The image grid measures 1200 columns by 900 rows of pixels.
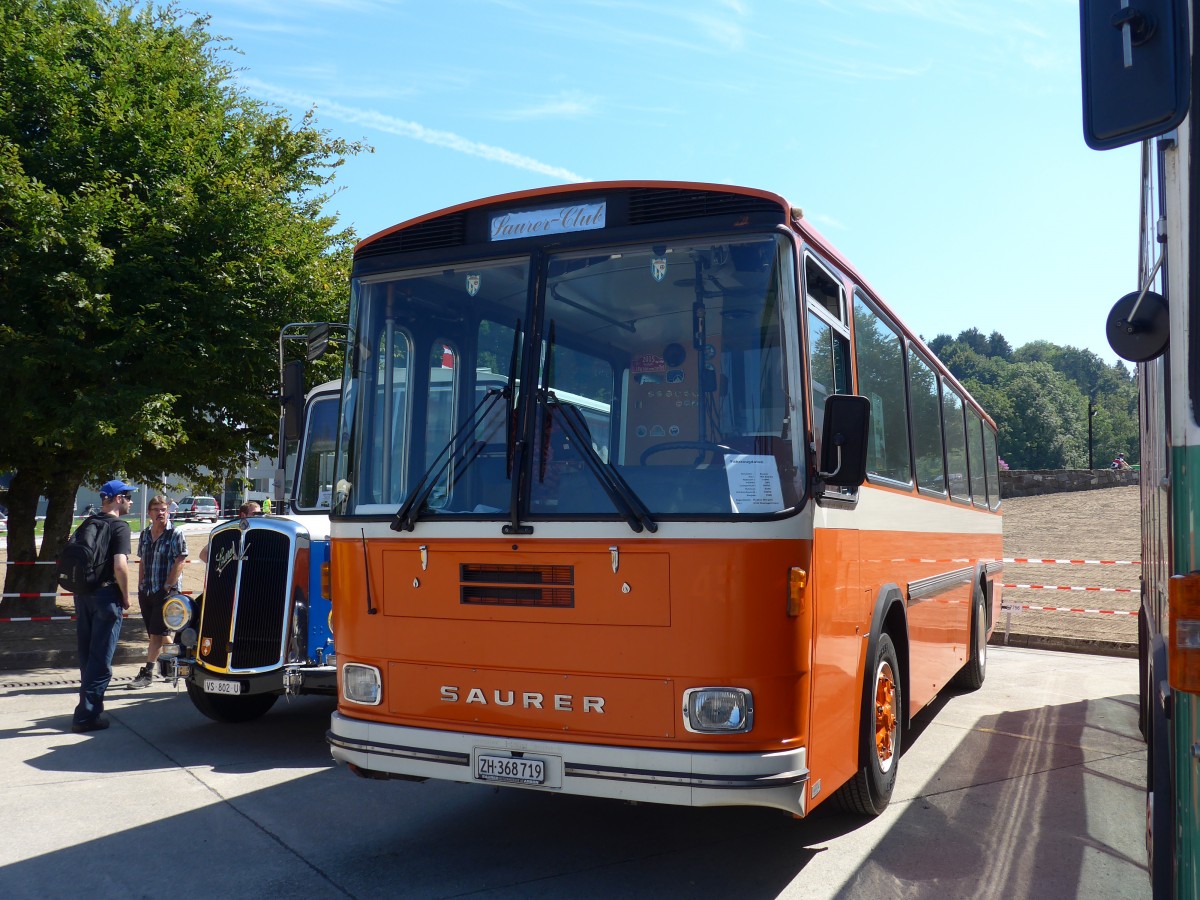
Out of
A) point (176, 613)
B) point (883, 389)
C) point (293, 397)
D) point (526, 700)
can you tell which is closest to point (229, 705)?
point (176, 613)

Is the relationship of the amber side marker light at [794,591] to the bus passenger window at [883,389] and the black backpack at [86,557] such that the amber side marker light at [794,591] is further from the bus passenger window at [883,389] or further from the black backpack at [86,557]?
the black backpack at [86,557]

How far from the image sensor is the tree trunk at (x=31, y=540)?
48.2 feet

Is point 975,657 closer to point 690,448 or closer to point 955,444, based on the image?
point 955,444

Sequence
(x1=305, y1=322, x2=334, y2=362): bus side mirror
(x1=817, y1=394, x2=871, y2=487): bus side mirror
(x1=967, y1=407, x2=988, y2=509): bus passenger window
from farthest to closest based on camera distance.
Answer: (x1=967, y1=407, x2=988, y2=509): bus passenger window < (x1=305, y1=322, x2=334, y2=362): bus side mirror < (x1=817, y1=394, x2=871, y2=487): bus side mirror

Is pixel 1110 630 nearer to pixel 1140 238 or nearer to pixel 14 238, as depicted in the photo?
pixel 1140 238

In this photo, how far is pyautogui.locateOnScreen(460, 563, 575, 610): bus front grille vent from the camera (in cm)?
467

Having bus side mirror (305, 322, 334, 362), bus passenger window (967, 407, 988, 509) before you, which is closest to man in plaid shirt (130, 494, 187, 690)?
bus side mirror (305, 322, 334, 362)

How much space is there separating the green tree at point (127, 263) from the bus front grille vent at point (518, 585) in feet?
26.9

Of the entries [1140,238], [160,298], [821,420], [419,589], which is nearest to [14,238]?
[160,298]

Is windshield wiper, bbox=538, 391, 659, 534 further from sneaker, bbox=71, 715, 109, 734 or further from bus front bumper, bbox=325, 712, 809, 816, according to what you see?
sneaker, bbox=71, 715, 109, 734

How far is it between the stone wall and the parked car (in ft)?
140

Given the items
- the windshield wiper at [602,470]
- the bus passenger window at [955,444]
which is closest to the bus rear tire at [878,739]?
the windshield wiper at [602,470]

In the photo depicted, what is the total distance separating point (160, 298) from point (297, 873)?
9.59m

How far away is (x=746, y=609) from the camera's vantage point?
440cm
